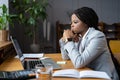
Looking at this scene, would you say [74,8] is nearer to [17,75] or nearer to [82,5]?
[82,5]

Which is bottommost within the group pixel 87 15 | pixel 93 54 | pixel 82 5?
→ pixel 93 54

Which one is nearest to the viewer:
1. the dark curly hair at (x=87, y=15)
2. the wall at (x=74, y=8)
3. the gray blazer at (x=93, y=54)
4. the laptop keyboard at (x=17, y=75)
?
the laptop keyboard at (x=17, y=75)

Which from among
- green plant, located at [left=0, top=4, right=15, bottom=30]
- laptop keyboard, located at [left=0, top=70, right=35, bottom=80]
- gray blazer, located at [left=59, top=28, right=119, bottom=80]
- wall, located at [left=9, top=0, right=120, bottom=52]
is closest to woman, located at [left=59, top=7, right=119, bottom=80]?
gray blazer, located at [left=59, top=28, right=119, bottom=80]

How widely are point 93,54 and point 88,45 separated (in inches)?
4.6

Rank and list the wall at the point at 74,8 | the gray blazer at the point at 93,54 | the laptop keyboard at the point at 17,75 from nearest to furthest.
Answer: the laptop keyboard at the point at 17,75 < the gray blazer at the point at 93,54 < the wall at the point at 74,8

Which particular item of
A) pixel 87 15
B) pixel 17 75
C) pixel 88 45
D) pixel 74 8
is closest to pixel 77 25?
pixel 87 15

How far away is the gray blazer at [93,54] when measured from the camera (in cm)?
181

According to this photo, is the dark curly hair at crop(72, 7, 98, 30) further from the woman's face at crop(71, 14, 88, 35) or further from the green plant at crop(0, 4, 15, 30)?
the green plant at crop(0, 4, 15, 30)

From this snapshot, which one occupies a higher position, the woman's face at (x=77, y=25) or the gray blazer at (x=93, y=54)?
the woman's face at (x=77, y=25)

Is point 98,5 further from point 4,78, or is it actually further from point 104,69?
point 4,78

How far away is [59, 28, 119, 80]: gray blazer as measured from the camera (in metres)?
1.81

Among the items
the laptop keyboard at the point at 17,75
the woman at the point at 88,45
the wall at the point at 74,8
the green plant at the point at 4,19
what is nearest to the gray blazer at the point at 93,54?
the woman at the point at 88,45

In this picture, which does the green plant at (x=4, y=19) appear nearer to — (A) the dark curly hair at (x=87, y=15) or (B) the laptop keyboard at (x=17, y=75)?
(A) the dark curly hair at (x=87, y=15)

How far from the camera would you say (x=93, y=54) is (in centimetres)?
185
